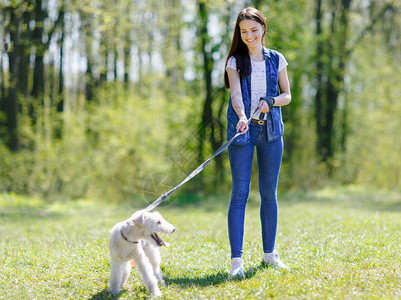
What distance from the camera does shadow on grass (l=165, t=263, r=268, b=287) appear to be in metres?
3.74

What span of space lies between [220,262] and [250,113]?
1498 mm

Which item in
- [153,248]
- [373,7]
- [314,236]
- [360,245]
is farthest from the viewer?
[373,7]

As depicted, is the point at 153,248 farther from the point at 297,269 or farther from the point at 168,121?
the point at 168,121

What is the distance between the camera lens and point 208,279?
386cm

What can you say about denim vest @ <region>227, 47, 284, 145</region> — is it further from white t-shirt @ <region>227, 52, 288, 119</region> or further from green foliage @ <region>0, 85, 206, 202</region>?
green foliage @ <region>0, 85, 206, 202</region>

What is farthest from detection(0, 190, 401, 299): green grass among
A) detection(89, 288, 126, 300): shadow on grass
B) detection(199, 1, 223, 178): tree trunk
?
detection(199, 1, 223, 178): tree trunk

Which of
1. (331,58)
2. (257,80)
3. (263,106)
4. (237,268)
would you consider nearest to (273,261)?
(237,268)

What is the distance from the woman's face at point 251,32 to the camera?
3840mm

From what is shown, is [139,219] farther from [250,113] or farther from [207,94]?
[207,94]

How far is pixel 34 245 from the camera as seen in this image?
5.86 m

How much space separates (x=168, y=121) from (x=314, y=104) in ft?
21.6

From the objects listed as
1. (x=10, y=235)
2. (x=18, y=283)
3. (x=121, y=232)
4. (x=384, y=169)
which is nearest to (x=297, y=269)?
(x=121, y=232)

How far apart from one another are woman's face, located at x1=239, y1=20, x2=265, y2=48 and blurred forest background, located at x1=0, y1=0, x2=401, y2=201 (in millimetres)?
7488

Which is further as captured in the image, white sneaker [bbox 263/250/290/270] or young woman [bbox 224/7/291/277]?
white sneaker [bbox 263/250/290/270]
